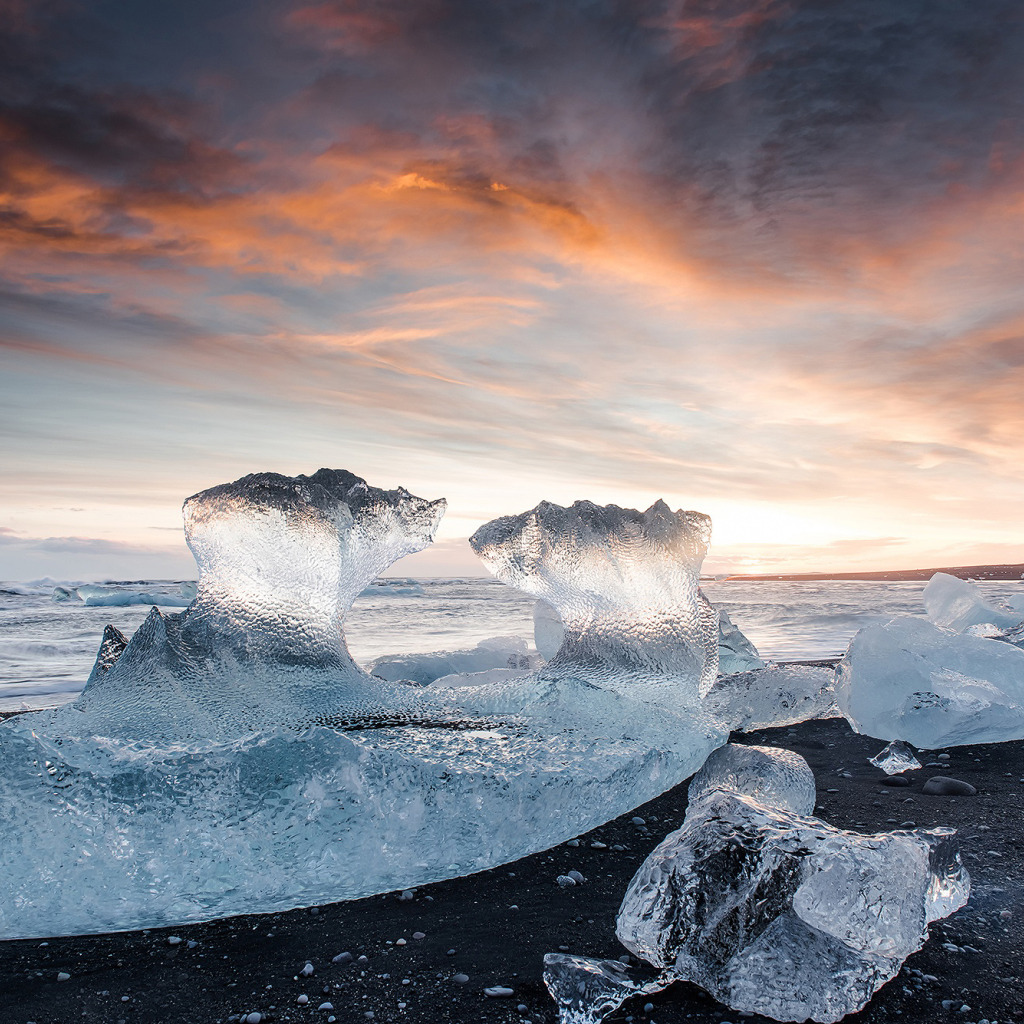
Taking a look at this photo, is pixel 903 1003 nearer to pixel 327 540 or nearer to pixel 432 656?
pixel 327 540

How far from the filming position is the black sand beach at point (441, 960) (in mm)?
1658

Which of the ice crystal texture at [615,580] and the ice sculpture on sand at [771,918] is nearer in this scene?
the ice sculpture on sand at [771,918]

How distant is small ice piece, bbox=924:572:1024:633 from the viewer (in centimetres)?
766

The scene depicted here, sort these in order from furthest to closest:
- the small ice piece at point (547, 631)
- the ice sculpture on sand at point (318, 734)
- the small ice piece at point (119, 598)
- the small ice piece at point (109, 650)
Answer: the small ice piece at point (119, 598), the small ice piece at point (547, 631), the small ice piece at point (109, 650), the ice sculpture on sand at point (318, 734)

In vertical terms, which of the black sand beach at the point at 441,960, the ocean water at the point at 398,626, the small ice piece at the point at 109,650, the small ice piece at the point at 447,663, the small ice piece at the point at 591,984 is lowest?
the ocean water at the point at 398,626

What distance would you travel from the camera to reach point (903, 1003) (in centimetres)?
165

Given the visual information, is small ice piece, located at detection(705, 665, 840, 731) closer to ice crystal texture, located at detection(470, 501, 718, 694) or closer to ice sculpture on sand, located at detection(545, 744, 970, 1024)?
ice crystal texture, located at detection(470, 501, 718, 694)

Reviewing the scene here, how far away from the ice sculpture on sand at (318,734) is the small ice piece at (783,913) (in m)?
0.76

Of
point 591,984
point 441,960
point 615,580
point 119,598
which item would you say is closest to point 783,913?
point 591,984

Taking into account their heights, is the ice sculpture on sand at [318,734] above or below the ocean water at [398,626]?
above

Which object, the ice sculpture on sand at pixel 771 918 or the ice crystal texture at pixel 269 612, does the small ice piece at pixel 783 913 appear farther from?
the ice crystal texture at pixel 269 612

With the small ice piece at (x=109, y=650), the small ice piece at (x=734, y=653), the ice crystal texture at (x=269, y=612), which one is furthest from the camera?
the small ice piece at (x=734, y=653)

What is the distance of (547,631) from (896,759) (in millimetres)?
2797

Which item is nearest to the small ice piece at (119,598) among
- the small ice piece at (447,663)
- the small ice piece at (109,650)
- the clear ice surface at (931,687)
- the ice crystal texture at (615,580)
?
the small ice piece at (447,663)
